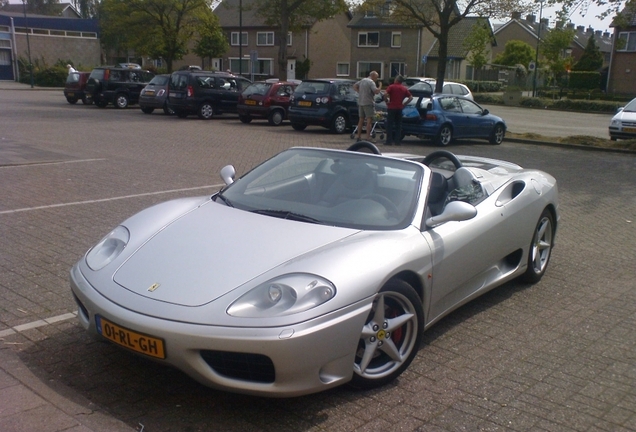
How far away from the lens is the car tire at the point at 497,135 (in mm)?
18938

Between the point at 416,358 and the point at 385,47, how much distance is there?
57.8m

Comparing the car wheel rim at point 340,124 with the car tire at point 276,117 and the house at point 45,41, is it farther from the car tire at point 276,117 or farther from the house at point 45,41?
the house at point 45,41

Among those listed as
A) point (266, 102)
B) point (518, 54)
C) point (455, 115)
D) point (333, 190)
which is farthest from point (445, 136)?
point (518, 54)

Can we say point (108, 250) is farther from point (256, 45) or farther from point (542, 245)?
point (256, 45)

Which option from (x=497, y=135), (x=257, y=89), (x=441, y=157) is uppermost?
(x=441, y=157)

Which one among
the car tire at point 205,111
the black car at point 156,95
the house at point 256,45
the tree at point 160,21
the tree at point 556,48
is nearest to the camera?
the car tire at point 205,111

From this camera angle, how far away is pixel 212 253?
12.6 feet

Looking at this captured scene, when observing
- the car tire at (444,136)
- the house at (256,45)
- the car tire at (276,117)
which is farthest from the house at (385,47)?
the car tire at (444,136)

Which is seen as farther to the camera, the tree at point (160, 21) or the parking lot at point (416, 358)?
the tree at point (160, 21)

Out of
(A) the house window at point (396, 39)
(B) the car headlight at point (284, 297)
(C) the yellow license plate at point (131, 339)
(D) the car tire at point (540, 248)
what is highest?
(A) the house window at point (396, 39)

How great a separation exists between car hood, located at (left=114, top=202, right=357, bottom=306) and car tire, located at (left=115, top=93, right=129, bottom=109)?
25796mm

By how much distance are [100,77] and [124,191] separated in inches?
830

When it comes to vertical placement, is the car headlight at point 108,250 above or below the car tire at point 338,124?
above

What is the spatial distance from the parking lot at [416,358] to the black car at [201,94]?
14865 millimetres
